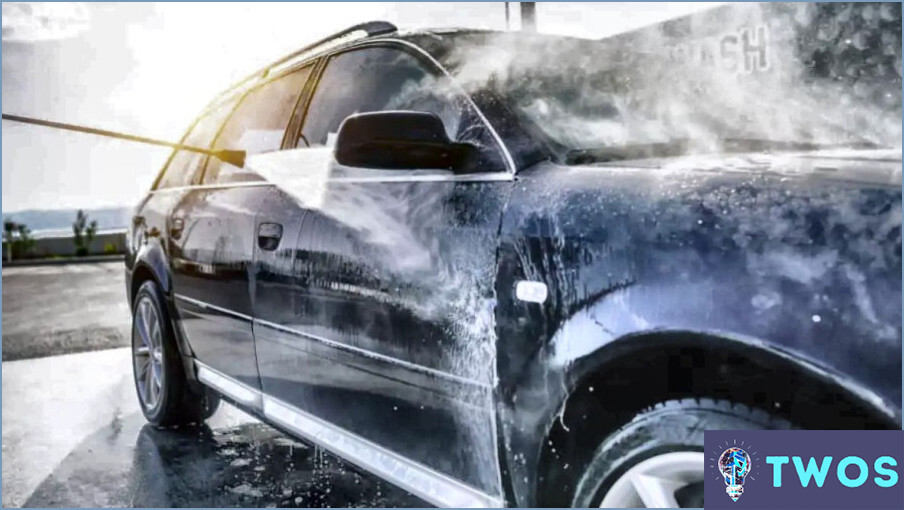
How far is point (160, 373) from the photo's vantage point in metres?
4.09

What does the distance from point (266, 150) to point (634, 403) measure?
210cm

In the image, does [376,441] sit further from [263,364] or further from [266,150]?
[266,150]

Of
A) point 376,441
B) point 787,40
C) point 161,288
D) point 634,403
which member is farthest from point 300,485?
point 787,40

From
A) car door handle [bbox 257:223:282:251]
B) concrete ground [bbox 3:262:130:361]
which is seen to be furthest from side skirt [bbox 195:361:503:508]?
concrete ground [bbox 3:262:130:361]

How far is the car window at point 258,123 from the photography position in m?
3.22

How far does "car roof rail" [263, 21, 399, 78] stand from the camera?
290 cm

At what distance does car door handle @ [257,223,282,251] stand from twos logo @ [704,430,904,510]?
5.75 feet

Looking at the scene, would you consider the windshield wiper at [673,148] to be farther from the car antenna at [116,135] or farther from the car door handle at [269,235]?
the car antenna at [116,135]

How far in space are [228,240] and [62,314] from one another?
6.51m

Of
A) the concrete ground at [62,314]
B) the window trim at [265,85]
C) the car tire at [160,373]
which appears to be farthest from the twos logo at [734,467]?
the concrete ground at [62,314]

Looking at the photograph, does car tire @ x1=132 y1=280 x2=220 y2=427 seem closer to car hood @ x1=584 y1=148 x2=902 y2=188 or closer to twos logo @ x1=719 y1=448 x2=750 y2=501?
car hood @ x1=584 y1=148 x2=902 y2=188

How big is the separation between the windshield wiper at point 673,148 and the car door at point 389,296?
0.21m

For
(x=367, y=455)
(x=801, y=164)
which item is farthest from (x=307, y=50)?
(x=801, y=164)

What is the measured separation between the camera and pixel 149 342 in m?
4.25
